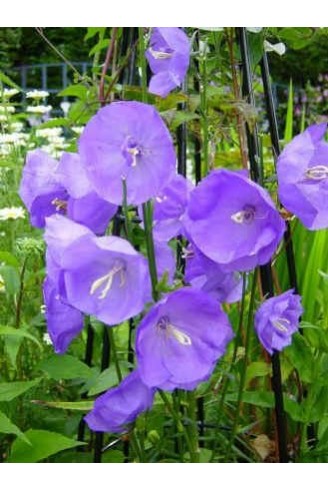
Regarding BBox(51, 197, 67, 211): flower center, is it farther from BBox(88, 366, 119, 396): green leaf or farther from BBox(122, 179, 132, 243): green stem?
BBox(88, 366, 119, 396): green leaf

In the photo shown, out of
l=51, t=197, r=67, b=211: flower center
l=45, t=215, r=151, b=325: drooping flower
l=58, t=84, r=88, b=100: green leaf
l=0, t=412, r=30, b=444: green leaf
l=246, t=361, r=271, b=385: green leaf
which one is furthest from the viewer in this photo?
l=58, t=84, r=88, b=100: green leaf

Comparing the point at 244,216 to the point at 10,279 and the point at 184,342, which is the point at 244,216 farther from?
the point at 10,279

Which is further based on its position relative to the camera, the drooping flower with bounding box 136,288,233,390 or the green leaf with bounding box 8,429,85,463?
the green leaf with bounding box 8,429,85,463

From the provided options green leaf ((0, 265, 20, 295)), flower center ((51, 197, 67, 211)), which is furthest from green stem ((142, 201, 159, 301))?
green leaf ((0, 265, 20, 295))

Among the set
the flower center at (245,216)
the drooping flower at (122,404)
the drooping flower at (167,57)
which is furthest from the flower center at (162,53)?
the drooping flower at (122,404)

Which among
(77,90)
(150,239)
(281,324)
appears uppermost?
(77,90)

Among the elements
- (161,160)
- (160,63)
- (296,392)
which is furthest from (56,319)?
(296,392)

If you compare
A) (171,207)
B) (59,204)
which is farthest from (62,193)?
(171,207)
